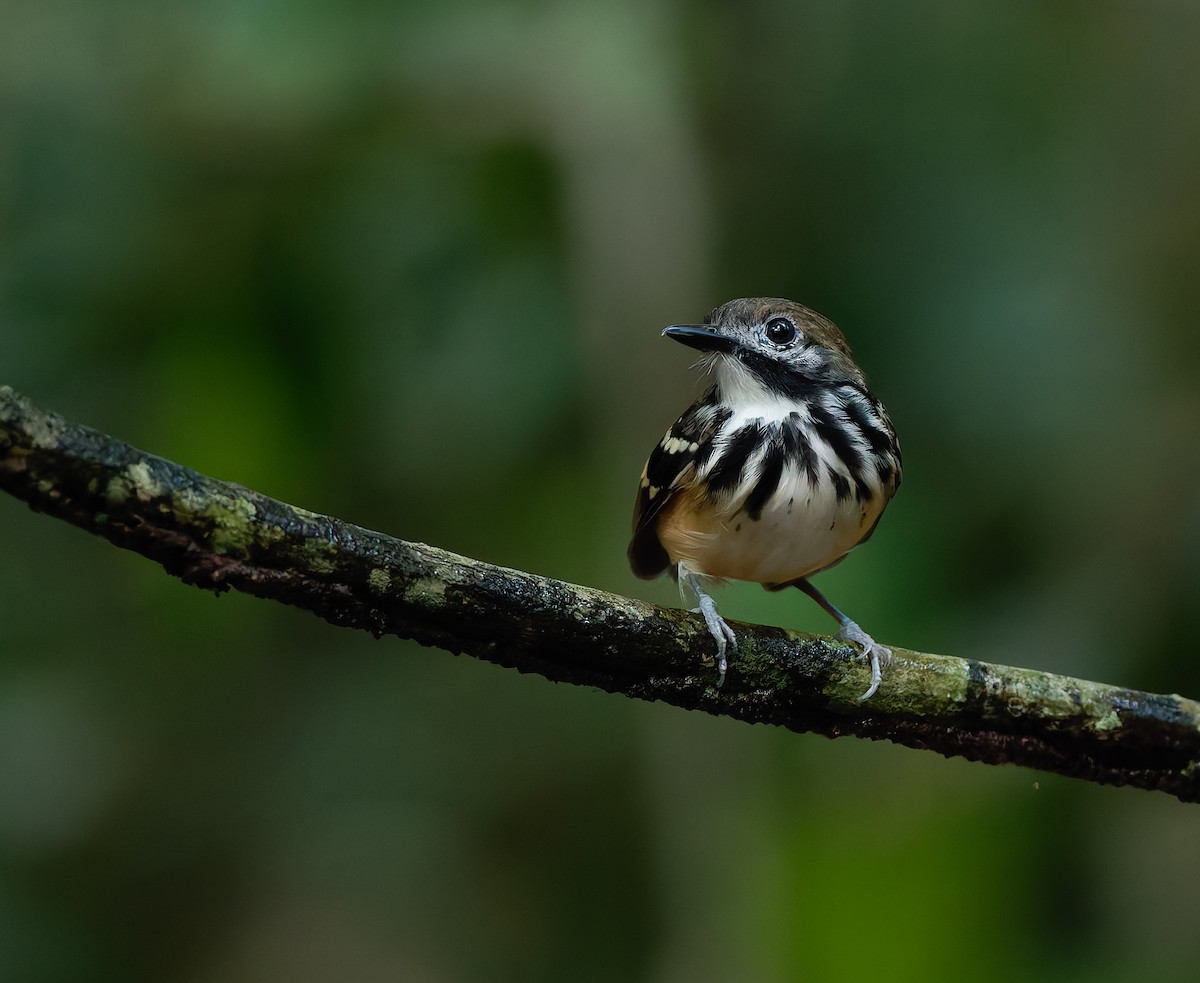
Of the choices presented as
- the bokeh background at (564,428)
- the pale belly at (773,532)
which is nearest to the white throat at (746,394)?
the pale belly at (773,532)

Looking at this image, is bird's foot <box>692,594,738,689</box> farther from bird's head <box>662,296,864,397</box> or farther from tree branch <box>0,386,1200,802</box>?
bird's head <box>662,296,864,397</box>

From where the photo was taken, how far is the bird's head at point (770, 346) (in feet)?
11.8

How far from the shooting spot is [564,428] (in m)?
4.30

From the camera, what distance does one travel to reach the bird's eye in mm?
3662

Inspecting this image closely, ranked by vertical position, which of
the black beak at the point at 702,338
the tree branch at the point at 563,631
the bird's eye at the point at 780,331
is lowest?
the tree branch at the point at 563,631

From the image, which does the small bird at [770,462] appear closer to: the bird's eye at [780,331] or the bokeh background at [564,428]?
the bird's eye at [780,331]

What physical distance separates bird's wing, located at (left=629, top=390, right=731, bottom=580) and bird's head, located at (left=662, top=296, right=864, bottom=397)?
0.13 meters

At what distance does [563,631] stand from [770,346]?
1.62 metres

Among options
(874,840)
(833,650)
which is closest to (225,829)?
(874,840)

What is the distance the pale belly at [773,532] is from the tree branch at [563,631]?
0.50 meters

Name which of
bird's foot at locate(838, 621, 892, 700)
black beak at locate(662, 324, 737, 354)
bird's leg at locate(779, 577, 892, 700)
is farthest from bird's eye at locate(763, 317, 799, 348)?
bird's foot at locate(838, 621, 892, 700)

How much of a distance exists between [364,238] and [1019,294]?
2173 mm

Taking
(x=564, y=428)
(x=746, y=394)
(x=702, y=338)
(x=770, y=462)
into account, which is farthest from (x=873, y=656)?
(x=564, y=428)

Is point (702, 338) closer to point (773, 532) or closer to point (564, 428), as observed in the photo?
point (773, 532)
